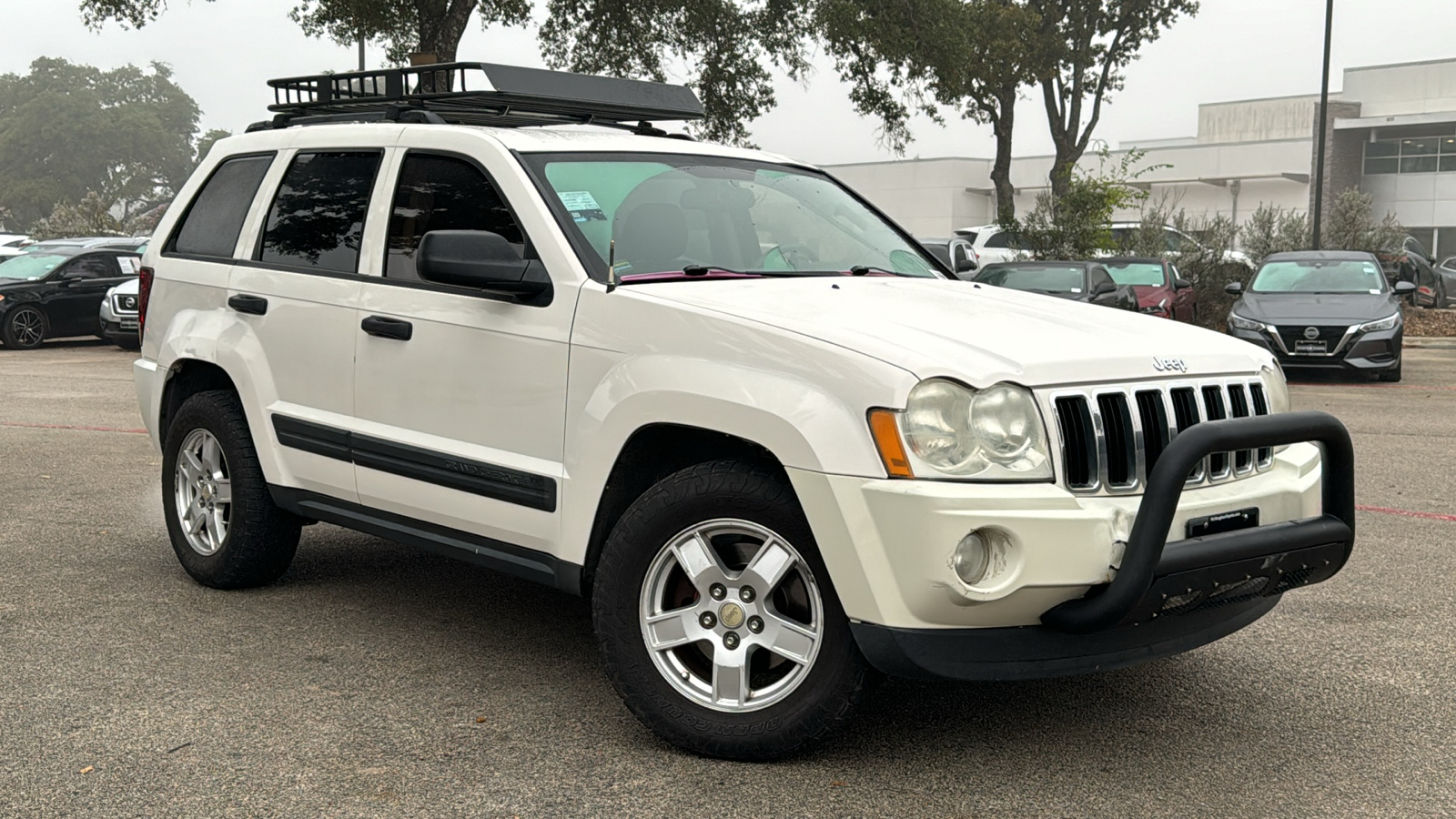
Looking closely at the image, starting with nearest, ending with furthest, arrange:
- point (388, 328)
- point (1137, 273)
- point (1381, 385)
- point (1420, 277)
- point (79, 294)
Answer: point (388, 328) → point (1381, 385) → point (1137, 273) → point (79, 294) → point (1420, 277)

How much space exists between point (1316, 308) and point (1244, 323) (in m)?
0.87

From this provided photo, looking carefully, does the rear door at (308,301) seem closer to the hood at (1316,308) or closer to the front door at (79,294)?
the hood at (1316,308)

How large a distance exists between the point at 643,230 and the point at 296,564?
276cm

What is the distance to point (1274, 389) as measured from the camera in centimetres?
434

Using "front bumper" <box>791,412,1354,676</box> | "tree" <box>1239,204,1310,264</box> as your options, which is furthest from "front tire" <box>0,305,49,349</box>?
"tree" <box>1239,204,1310,264</box>

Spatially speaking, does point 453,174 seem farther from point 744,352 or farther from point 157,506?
point 157,506

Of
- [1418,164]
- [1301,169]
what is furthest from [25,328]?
[1418,164]

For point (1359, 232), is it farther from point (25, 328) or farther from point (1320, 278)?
point (25, 328)

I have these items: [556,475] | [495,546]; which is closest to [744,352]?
[556,475]

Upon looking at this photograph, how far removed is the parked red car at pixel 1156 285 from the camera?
1905cm

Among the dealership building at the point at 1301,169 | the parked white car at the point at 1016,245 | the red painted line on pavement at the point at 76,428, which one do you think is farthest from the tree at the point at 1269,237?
the red painted line on pavement at the point at 76,428

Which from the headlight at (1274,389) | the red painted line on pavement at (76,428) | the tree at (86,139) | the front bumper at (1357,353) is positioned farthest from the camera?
the tree at (86,139)

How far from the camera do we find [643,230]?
466 centimetres

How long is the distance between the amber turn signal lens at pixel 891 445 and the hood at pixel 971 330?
0.14 meters
